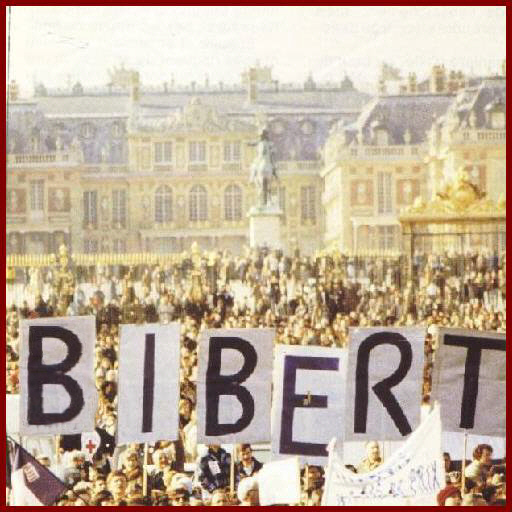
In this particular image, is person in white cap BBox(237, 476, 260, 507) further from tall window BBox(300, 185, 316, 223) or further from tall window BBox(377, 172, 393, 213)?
tall window BBox(377, 172, 393, 213)

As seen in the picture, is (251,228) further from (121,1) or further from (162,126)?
(121,1)

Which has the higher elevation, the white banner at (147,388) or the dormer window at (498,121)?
the dormer window at (498,121)

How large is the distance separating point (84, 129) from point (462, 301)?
12.0 ft

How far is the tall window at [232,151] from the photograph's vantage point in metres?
11.3

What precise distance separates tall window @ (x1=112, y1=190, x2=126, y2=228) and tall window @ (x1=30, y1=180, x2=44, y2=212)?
662 millimetres

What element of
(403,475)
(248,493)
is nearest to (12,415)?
(248,493)

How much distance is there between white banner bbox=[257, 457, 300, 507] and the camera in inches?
399

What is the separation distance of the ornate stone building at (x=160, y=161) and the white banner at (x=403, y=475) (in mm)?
2241

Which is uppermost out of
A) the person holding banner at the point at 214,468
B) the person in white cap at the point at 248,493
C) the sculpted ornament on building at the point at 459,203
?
the sculpted ornament on building at the point at 459,203

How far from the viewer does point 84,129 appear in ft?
36.5

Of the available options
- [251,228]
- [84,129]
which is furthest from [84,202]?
[251,228]

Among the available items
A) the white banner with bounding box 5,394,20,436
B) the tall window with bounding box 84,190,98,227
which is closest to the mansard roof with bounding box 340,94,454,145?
the tall window with bounding box 84,190,98,227

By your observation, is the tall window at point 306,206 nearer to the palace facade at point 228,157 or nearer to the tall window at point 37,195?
the palace facade at point 228,157

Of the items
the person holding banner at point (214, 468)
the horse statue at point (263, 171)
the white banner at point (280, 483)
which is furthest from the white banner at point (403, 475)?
the horse statue at point (263, 171)
